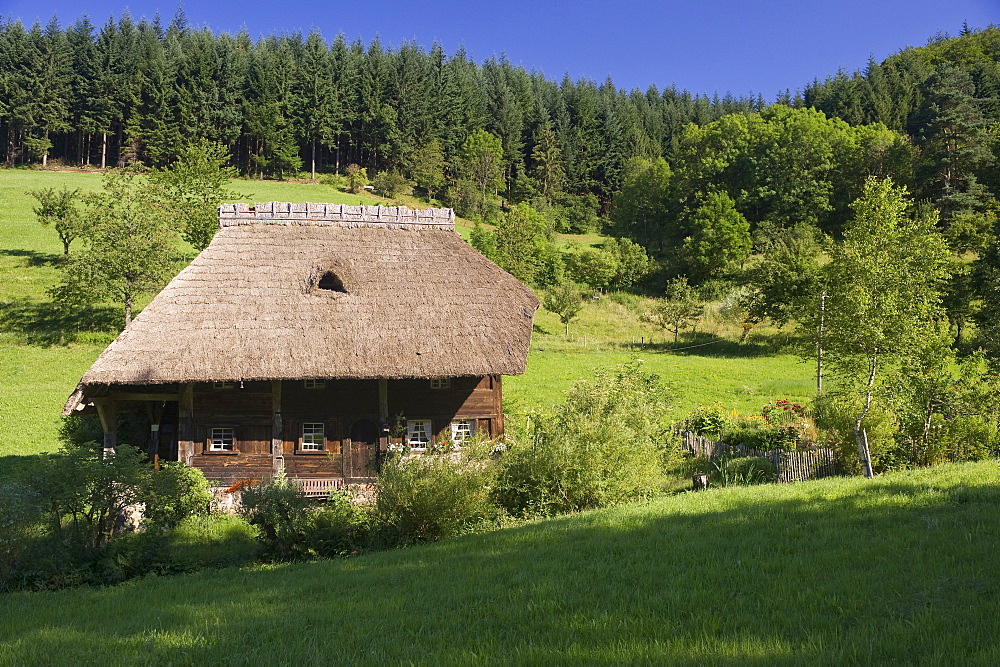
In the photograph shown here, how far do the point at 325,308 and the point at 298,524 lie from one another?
7.50 metres

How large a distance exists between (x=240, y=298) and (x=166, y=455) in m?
5.22

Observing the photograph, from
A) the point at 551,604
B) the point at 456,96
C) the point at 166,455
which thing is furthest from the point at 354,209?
the point at 456,96

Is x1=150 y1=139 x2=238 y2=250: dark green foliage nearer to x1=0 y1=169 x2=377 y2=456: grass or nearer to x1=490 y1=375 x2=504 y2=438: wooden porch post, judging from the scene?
x1=0 y1=169 x2=377 y2=456: grass

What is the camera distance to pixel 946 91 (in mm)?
54375

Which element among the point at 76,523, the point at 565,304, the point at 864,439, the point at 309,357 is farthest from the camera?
the point at 565,304

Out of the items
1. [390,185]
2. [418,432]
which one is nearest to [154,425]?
[418,432]

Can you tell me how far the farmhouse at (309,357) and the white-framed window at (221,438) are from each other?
4 cm

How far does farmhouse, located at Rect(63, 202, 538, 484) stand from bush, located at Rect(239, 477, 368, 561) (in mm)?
4845

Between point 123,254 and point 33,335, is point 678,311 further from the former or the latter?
point 33,335

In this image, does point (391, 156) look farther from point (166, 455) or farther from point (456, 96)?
point (166, 455)

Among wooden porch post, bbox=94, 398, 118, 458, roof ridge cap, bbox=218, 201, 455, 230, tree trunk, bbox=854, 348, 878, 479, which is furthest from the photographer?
roof ridge cap, bbox=218, 201, 455, 230

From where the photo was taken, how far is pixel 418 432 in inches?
766

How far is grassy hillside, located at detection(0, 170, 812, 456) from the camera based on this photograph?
1011 inches

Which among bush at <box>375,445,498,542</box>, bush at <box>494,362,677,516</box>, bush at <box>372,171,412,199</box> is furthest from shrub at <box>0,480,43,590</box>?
bush at <box>372,171,412,199</box>
